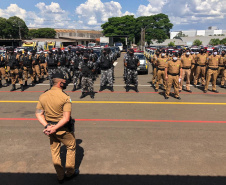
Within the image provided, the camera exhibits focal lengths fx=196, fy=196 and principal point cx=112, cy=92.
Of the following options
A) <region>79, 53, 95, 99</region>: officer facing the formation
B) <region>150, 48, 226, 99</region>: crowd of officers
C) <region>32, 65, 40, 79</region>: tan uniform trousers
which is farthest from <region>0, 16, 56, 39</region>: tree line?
<region>150, 48, 226, 99</region>: crowd of officers

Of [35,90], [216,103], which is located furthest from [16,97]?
[216,103]

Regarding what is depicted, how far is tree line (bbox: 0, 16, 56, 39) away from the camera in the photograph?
65944 millimetres

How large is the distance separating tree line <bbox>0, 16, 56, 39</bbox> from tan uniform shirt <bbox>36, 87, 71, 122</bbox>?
232 ft

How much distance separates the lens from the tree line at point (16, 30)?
6594 centimetres

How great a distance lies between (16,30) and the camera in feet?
226

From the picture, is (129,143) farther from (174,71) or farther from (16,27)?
(16,27)

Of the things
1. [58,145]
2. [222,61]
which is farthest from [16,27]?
[58,145]

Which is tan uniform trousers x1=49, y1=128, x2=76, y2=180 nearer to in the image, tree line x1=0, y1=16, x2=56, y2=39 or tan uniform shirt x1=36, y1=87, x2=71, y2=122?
tan uniform shirt x1=36, y1=87, x2=71, y2=122

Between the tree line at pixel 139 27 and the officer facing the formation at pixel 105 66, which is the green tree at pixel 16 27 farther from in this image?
the officer facing the formation at pixel 105 66

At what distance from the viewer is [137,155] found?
3.99 meters

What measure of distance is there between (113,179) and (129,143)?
125 cm

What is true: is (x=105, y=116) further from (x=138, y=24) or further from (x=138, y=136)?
(x=138, y=24)

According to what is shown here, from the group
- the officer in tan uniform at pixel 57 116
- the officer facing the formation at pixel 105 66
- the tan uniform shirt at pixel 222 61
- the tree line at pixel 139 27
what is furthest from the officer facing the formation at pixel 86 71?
the tree line at pixel 139 27

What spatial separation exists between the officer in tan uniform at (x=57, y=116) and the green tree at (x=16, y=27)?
234 feet
